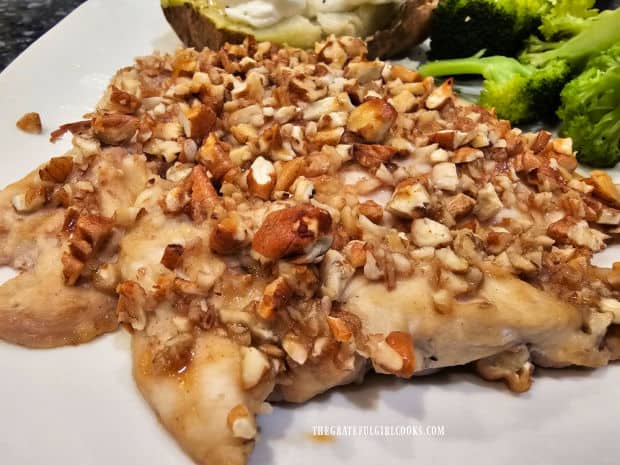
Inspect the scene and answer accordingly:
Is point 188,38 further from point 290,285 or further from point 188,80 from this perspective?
point 290,285

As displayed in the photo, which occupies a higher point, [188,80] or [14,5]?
[188,80]

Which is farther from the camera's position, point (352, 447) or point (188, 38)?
point (188, 38)

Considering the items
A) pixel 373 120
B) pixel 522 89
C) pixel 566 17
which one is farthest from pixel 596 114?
A: pixel 373 120

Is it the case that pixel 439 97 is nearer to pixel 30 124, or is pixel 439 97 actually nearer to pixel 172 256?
pixel 172 256

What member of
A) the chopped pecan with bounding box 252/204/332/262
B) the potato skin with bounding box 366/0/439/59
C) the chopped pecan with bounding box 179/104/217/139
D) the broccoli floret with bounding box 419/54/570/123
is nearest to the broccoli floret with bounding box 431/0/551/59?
the potato skin with bounding box 366/0/439/59

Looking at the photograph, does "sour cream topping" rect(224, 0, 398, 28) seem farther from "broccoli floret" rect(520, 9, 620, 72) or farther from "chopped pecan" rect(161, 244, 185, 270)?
"chopped pecan" rect(161, 244, 185, 270)

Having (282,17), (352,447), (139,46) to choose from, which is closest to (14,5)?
(139,46)

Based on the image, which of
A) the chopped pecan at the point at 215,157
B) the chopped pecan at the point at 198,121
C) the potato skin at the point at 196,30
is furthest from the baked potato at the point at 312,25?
the chopped pecan at the point at 215,157

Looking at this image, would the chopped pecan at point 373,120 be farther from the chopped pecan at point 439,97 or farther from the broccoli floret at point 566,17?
the broccoli floret at point 566,17

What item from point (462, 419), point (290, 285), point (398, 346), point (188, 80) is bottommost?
point (462, 419)
